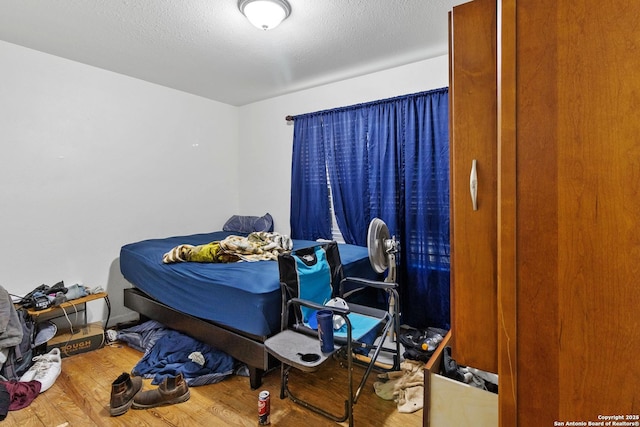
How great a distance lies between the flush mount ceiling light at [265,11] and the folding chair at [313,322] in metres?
1.55

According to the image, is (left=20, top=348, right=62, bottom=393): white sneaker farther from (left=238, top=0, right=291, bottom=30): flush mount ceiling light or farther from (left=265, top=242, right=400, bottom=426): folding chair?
(left=238, top=0, right=291, bottom=30): flush mount ceiling light

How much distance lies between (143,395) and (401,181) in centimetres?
257

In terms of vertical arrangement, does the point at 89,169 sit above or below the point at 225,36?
below

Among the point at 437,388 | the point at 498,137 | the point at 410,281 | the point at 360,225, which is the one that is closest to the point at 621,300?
the point at 498,137

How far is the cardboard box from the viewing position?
2.51 meters

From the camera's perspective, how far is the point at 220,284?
2.09 m

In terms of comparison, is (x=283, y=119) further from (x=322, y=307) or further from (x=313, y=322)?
(x=322, y=307)

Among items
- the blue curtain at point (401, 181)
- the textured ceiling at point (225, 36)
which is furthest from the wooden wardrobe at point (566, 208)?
the blue curtain at point (401, 181)

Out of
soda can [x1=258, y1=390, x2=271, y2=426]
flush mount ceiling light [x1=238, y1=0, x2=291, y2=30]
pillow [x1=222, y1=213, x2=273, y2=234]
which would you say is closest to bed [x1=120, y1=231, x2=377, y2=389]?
soda can [x1=258, y1=390, x2=271, y2=426]

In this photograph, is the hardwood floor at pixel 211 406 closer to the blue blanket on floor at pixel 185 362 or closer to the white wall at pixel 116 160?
the blue blanket on floor at pixel 185 362

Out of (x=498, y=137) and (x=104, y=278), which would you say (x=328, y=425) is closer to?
(x=498, y=137)

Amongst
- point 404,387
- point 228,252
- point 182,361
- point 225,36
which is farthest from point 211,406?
point 225,36

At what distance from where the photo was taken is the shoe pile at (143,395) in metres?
1.84

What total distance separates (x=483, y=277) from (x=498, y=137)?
393mm
